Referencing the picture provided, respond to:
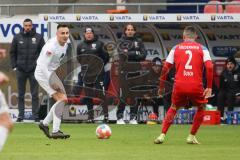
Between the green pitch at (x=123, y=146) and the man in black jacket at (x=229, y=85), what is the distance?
2556 mm

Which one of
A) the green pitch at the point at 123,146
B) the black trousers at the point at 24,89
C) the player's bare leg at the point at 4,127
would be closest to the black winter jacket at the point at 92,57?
the black trousers at the point at 24,89

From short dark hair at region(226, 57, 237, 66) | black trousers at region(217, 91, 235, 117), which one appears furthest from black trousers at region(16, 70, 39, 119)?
short dark hair at region(226, 57, 237, 66)

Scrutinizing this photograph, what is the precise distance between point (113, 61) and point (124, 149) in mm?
9068

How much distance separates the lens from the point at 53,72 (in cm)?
1809

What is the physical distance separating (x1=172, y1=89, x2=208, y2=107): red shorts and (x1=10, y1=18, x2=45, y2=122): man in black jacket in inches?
301

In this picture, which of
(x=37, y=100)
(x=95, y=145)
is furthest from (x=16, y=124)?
(x=95, y=145)

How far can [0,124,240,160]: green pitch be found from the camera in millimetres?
14156

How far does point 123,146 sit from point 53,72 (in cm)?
264

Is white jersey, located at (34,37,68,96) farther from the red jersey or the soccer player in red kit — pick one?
the red jersey

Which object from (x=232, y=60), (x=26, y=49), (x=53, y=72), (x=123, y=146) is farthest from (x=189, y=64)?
(x=26, y=49)

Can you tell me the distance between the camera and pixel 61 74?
24.4 meters

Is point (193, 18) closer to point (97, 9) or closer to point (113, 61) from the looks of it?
point (113, 61)

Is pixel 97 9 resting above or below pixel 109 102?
above

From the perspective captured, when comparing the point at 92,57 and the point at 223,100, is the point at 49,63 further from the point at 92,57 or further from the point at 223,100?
the point at 223,100
